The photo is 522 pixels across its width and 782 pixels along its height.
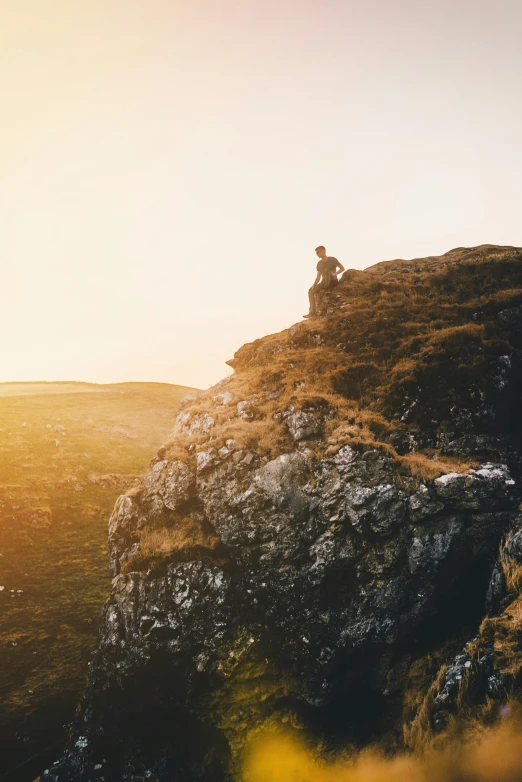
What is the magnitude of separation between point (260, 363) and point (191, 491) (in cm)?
955

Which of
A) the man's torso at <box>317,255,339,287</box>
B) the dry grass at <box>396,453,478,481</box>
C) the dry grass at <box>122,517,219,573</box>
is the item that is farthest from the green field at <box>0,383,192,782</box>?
the man's torso at <box>317,255,339,287</box>

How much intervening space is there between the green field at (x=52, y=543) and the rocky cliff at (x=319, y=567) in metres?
2.27

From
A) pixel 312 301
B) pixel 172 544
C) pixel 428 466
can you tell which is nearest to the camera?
pixel 428 466

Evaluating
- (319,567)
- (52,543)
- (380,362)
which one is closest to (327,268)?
(380,362)

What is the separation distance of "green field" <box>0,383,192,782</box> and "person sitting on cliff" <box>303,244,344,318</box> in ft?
71.5

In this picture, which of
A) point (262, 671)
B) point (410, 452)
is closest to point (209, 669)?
point (262, 671)

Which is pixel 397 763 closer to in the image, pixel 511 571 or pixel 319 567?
pixel 319 567

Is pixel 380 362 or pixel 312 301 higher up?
pixel 312 301

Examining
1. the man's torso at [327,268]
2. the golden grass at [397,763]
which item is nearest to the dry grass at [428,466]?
the golden grass at [397,763]

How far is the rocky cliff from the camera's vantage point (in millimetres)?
11852

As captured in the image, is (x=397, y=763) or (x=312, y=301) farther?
(x=312, y=301)

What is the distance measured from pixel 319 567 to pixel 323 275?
17.8 m

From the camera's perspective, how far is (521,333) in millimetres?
17484

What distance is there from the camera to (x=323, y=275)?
24.1 meters
